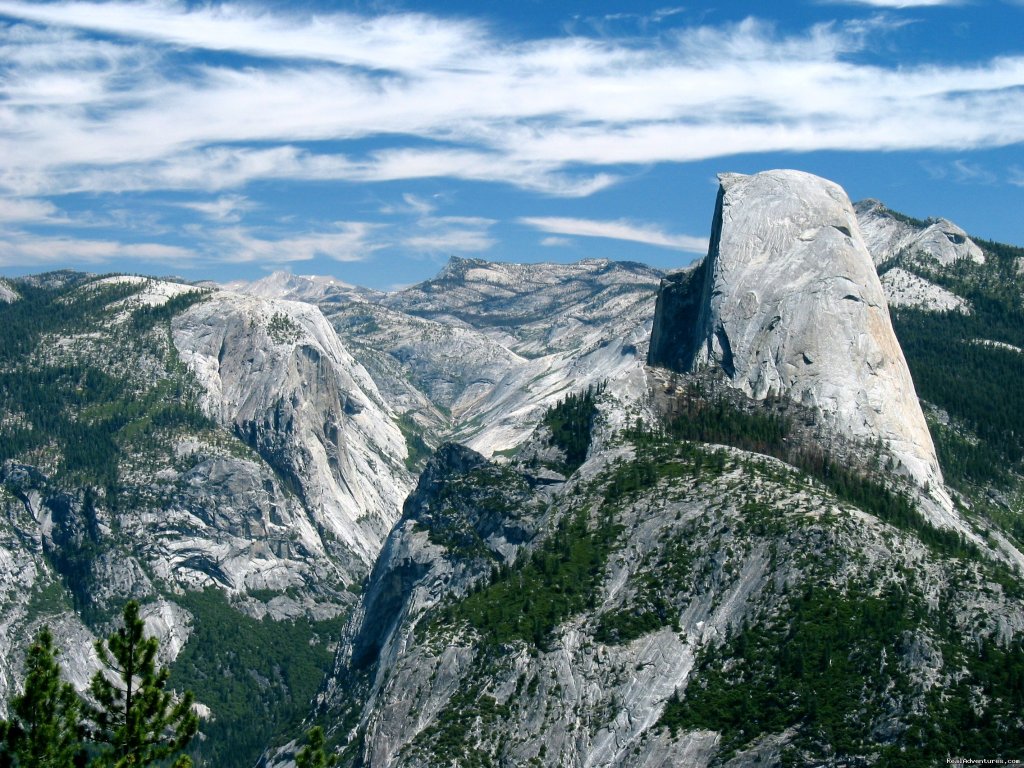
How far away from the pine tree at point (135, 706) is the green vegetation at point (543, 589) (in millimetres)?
97868

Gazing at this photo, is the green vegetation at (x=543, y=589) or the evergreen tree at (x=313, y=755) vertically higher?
the evergreen tree at (x=313, y=755)

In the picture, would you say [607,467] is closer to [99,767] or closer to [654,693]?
[654,693]

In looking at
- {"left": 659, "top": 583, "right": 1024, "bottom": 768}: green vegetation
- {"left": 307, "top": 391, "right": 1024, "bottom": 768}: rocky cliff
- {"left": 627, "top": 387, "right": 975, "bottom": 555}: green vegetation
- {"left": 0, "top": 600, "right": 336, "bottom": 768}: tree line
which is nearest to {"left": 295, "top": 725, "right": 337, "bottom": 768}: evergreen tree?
{"left": 0, "top": 600, "right": 336, "bottom": 768}: tree line

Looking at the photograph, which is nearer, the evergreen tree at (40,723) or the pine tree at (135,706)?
the evergreen tree at (40,723)

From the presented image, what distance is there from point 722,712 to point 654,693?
1278 centimetres

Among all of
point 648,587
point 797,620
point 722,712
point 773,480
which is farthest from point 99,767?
point 773,480

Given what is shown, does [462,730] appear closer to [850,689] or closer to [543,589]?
[543,589]

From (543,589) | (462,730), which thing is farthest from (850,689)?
(543,589)

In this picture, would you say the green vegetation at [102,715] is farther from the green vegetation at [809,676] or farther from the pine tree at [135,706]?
the green vegetation at [809,676]

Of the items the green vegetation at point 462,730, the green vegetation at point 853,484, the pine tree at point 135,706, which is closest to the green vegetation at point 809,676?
the green vegetation at point 462,730

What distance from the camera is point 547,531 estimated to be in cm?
18375

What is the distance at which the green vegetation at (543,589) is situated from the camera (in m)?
163

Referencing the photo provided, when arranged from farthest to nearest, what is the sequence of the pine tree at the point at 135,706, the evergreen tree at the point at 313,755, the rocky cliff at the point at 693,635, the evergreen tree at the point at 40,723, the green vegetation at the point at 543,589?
the green vegetation at the point at 543,589
the rocky cliff at the point at 693,635
the evergreen tree at the point at 313,755
the pine tree at the point at 135,706
the evergreen tree at the point at 40,723

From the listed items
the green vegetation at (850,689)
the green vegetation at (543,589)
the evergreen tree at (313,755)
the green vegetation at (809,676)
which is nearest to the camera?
the evergreen tree at (313,755)
